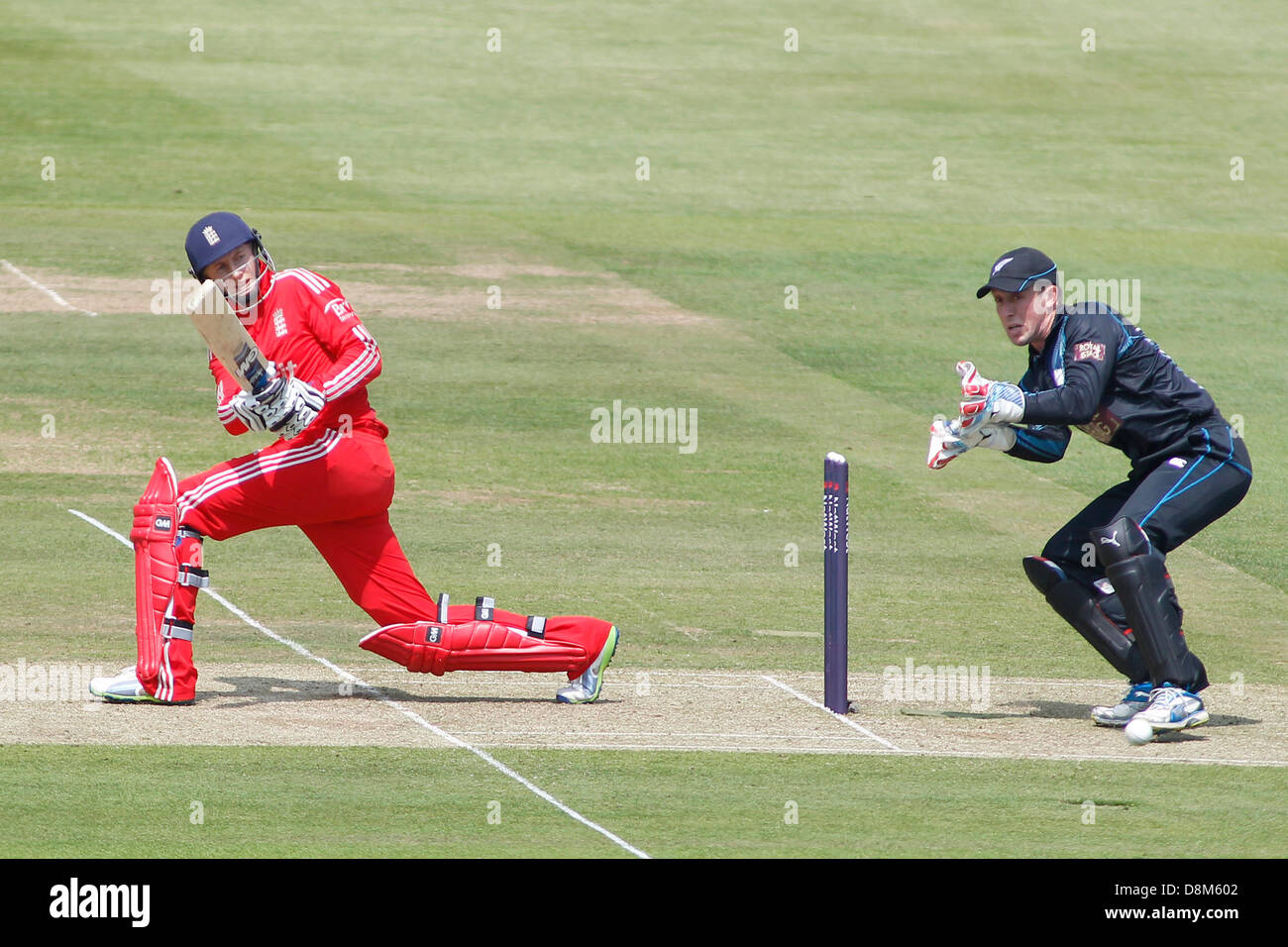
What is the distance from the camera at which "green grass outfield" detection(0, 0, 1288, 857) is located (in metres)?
7.92

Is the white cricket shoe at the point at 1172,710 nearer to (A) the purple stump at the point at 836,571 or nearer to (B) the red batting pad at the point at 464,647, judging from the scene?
(A) the purple stump at the point at 836,571

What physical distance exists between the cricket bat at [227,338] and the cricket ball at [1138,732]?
4237 mm

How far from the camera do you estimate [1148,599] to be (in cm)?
883

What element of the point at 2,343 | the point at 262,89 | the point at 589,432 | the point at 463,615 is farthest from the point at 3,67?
the point at 463,615

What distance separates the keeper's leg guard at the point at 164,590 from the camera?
8.81 meters

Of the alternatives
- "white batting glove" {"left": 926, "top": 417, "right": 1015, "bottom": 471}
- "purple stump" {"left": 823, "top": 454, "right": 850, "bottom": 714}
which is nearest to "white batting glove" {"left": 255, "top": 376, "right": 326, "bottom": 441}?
"purple stump" {"left": 823, "top": 454, "right": 850, "bottom": 714}

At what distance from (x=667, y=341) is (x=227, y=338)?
13449 mm

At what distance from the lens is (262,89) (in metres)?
35.2

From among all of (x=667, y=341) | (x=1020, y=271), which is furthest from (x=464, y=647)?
(x=667, y=341)

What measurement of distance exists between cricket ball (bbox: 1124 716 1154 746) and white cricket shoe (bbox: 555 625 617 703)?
247cm

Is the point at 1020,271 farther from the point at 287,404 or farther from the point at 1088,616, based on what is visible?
the point at 287,404

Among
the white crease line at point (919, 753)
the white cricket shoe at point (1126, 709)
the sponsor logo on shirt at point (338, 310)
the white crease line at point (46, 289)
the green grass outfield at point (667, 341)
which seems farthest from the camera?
the white crease line at point (46, 289)

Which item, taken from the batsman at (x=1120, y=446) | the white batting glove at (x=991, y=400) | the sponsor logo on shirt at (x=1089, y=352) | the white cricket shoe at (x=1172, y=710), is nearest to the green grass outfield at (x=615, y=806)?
the white cricket shoe at (x=1172, y=710)

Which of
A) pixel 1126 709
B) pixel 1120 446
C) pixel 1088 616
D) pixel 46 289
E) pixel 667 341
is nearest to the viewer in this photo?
pixel 1126 709
